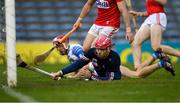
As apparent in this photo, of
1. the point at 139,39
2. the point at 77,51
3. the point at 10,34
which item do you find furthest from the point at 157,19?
the point at 10,34

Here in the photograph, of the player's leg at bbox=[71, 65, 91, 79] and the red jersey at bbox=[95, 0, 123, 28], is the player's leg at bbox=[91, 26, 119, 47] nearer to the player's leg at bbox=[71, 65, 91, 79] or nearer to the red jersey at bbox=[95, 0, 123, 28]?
the red jersey at bbox=[95, 0, 123, 28]

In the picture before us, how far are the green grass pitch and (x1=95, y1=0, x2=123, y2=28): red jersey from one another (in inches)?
47.0

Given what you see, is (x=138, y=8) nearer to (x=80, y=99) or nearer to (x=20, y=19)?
(x=20, y=19)

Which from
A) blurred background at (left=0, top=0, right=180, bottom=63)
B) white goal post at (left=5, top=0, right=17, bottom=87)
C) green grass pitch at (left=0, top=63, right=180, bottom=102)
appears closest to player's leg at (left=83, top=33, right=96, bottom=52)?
green grass pitch at (left=0, top=63, right=180, bottom=102)

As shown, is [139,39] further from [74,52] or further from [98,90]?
[98,90]

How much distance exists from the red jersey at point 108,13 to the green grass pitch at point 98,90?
1.19 m

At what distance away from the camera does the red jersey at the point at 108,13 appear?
41.2ft

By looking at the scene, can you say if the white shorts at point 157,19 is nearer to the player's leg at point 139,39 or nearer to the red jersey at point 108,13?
the player's leg at point 139,39

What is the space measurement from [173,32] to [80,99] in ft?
54.1

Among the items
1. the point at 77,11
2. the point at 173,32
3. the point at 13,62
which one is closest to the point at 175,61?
the point at 173,32

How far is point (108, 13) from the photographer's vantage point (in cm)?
1265

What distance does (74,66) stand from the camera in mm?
11078

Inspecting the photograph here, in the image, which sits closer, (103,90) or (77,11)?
(103,90)

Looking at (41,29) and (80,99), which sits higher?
(80,99)
